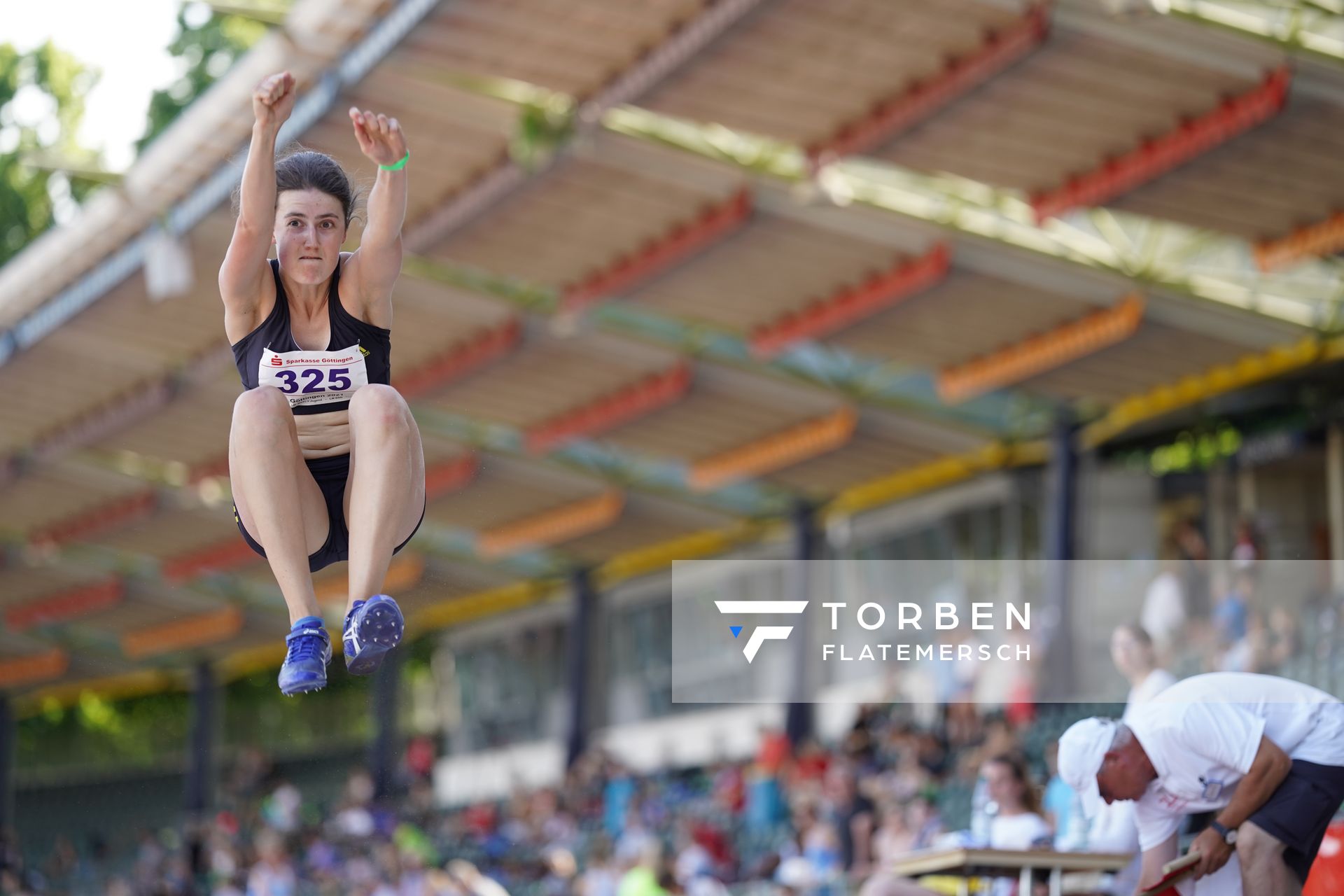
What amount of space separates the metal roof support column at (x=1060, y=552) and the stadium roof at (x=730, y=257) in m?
0.34

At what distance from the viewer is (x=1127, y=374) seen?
53.5ft

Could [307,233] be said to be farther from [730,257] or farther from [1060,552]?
[1060,552]

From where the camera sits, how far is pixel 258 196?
4.12m

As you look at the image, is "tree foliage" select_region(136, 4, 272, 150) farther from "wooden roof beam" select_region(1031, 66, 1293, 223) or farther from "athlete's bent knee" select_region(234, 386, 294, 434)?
"athlete's bent knee" select_region(234, 386, 294, 434)

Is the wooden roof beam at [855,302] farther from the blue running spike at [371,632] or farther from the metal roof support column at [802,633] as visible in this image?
the blue running spike at [371,632]

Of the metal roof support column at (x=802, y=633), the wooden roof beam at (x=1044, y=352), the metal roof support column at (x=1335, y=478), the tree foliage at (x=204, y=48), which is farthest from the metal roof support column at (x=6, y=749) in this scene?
the metal roof support column at (x=1335, y=478)

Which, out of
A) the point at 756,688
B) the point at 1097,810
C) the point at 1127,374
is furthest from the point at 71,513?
the point at 1097,810

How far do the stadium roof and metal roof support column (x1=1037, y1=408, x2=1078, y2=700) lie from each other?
0.34 m

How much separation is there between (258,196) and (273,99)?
0.23m

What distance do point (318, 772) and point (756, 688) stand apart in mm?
9753

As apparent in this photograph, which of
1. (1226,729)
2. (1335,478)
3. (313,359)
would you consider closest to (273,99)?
(313,359)

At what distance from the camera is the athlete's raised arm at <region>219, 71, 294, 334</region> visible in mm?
4121

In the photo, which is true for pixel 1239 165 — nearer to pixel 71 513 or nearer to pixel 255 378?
pixel 255 378

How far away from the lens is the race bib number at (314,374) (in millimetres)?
4352
